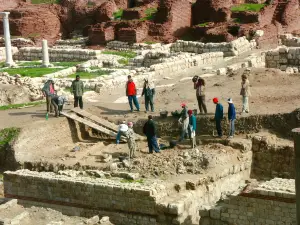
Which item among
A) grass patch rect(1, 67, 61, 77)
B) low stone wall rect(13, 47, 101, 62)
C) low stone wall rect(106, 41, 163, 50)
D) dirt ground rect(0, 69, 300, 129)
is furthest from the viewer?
low stone wall rect(106, 41, 163, 50)

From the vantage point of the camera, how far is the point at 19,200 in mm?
15836

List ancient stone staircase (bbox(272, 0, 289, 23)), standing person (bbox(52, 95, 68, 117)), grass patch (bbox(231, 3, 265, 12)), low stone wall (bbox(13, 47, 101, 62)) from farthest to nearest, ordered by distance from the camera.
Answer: grass patch (bbox(231, 3, 265, 12))
ancient stone staircase (bbox(272, 0, 289, 23))
low stone wall (bbox(13, 47, 101, 62))
standing person (bbox(52, 95, 68, 117))

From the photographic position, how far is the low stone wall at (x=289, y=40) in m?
31.1

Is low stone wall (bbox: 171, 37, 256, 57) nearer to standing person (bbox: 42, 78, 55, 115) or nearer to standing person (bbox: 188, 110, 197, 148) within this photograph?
standing person (bbox: 42, 78, 55, 115)

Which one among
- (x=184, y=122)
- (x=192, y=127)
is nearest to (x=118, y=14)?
(x=184, y=122)

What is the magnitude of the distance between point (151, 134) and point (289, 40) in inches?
665

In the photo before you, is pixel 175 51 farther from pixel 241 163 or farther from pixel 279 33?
pixel 241 163

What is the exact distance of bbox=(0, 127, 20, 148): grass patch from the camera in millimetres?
18078

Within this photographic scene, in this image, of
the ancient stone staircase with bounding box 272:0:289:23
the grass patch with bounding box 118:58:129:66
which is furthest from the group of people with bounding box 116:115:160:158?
the ancient stone staircase with bounding box 272:0:289:23

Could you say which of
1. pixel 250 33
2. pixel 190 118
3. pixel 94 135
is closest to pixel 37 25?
pixel 250 33

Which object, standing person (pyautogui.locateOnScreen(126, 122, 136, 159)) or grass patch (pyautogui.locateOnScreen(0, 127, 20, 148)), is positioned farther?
grass patch (pyautogui.locateOnScreen(0, 127, 20, 148))

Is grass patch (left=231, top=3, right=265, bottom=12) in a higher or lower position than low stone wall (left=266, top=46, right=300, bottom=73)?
higher

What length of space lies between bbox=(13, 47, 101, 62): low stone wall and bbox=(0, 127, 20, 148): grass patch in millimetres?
12994

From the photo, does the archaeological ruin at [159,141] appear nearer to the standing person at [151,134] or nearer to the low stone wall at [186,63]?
the low stone wall at [186,63]
